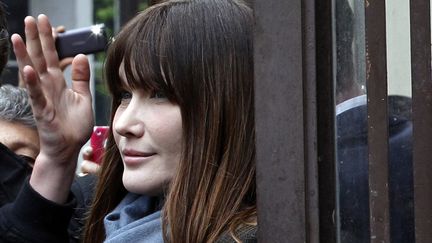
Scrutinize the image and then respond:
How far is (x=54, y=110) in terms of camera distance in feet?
6.41

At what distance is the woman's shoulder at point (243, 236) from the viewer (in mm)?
1612

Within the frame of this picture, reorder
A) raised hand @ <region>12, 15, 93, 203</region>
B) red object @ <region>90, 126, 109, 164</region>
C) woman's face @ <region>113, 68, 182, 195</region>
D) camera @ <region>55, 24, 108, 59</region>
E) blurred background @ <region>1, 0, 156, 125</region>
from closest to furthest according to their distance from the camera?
1. woman's face @ <region>113, 68, 182, 195</region>
2. raised hand @ <region>12, 15, 93, 203</region>
3. camera @ <region>55, 24, 108, 59</region>
4. red object @ <region>90, 126, 109, 164</region>
5. blurred background @ <region>1, 0, 156, 125</region>

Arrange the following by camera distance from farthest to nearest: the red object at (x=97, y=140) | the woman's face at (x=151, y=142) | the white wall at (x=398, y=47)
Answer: the red object at (x=97, y=140) → the woman's face at (x=151, y=142) → the white wall at (x=398, y=47)

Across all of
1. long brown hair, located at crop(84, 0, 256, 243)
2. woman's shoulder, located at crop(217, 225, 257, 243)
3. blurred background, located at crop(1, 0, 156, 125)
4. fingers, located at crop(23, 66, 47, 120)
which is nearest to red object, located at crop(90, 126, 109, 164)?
fingers, located at crop(23, 66, 47, 120)

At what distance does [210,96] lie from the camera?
173 centimetres

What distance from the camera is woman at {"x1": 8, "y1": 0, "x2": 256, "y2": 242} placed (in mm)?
1679

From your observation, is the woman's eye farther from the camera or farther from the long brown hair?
the camera

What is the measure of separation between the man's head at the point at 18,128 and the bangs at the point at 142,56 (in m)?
1.34

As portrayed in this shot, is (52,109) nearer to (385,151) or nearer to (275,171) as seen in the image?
(275,171)

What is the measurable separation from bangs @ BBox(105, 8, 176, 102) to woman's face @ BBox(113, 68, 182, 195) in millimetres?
27

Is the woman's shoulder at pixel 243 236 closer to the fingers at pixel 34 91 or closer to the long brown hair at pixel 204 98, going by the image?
the long brown hair at pixel 204 98

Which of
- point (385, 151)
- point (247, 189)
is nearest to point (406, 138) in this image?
point (385, 151)

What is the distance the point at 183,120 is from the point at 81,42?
76 centimetres

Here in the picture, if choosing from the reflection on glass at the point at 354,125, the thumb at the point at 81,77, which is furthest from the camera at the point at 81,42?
the reflection on glass at the point at 354,125
